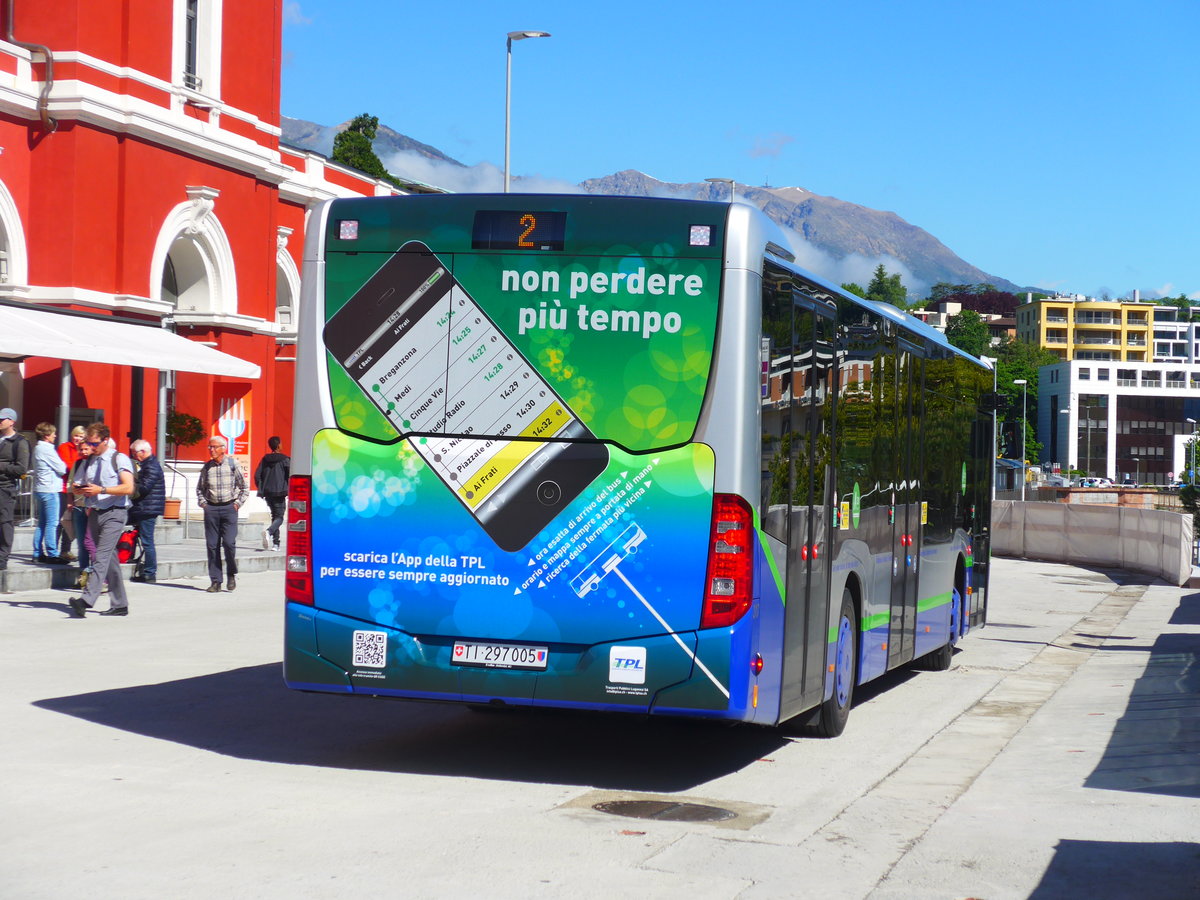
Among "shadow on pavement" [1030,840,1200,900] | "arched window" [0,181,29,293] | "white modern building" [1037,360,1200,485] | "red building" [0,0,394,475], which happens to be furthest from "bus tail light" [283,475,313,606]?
"white modern building" [1037,360,1200,485]

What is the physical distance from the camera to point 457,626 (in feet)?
26.9

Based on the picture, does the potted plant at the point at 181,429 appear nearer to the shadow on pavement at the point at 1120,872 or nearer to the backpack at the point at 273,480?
the backpack at the point at 273,480

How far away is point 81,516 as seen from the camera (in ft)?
57.9

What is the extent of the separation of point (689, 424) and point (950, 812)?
236cm

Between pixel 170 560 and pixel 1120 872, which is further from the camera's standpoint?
pixel 170 560

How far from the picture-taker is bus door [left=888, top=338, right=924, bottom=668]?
1169 centimetres

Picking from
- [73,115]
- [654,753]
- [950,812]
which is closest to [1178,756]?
[950,812]

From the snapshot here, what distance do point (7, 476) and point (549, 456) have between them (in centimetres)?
1114

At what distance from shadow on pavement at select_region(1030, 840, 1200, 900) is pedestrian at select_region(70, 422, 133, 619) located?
34.2ft

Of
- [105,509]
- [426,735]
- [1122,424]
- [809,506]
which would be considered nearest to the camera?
[809,506]

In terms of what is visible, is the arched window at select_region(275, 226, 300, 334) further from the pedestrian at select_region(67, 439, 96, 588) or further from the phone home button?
the phone home button

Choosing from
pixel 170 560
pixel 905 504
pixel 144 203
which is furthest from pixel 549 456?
pixel 144 203

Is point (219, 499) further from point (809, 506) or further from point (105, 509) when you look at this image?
point (809, 506)

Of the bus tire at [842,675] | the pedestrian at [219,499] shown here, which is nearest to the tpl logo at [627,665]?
the bus tire at [842,675]
